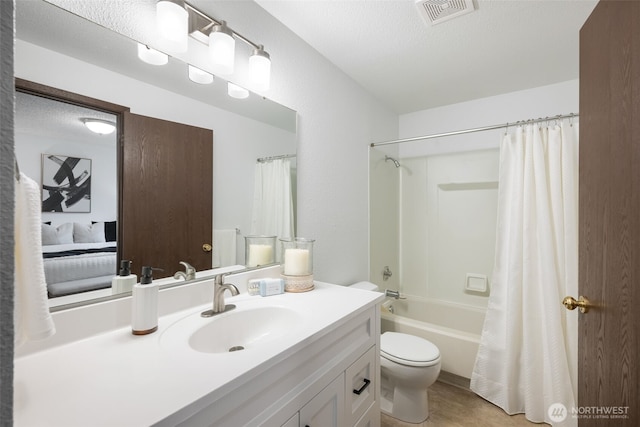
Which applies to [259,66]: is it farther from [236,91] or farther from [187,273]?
[187,273]

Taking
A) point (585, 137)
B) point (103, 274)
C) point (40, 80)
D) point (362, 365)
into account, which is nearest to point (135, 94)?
point (40, 80)

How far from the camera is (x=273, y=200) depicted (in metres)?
1.49

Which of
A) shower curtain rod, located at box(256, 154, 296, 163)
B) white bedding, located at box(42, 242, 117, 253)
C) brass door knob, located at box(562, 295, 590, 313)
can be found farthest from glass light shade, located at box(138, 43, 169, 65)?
brass door knob, located at box(562, 295, 590, 313)

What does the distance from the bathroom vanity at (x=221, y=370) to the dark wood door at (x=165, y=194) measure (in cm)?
16

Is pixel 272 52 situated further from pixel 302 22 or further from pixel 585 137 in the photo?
pixel 585 137

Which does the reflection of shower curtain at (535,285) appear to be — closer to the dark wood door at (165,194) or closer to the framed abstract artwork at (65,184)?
the dark wood door at (165,194)

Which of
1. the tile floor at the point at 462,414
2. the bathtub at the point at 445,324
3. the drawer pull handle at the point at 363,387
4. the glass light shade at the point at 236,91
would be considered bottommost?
the tile floor at the point at 462,414

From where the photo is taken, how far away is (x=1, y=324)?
0.25 meters

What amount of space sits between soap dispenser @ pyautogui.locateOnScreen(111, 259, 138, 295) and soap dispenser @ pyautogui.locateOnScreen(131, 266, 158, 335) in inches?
4.1

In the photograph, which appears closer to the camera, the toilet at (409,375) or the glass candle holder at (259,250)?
the glass candle holder at (259,250)

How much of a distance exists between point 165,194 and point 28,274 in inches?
23.8

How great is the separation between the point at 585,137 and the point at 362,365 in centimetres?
118

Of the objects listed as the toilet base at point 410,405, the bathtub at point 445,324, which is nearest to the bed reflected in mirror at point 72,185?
the toilet base at point 410,405

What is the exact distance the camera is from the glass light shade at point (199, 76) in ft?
3.69
